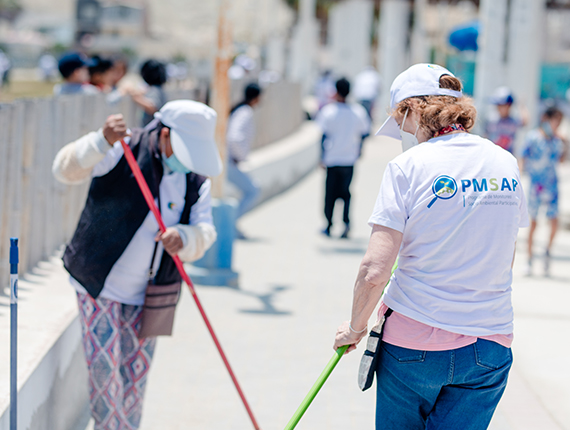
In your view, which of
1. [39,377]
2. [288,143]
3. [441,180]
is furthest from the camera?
[288,143]

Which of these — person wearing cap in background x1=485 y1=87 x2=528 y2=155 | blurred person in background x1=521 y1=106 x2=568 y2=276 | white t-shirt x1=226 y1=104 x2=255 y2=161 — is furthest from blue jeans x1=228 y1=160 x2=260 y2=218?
blurred person in background x1=521 y1=106 x2=568 y2=276

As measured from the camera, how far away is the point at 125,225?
349cm

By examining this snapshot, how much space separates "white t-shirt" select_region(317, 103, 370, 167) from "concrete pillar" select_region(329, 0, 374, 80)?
53.9 ft

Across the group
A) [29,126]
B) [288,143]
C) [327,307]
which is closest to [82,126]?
[29,126]

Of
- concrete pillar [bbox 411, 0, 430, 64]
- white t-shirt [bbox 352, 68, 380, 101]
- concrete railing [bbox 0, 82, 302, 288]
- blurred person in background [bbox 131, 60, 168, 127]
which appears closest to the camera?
concrete railing [bbox 0, 82, 302, 288]

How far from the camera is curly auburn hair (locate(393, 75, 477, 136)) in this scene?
267 centimetres

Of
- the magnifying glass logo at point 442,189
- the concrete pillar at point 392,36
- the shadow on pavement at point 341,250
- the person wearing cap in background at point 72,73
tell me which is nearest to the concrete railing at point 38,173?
the person wearing cap in background at point 72,73

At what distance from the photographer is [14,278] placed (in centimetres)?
283

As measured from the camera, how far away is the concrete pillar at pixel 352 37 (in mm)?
25641

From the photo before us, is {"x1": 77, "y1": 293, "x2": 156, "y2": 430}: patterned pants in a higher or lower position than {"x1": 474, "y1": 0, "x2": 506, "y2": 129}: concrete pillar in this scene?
lower

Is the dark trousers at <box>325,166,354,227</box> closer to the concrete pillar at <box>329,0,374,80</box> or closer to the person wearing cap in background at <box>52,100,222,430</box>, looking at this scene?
the person wearing cap in background at <box>52,100,222,430</box>

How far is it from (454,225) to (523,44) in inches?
549

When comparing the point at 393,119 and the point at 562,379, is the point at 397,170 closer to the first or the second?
the point at 393,119

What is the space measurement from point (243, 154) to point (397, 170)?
266 inches
